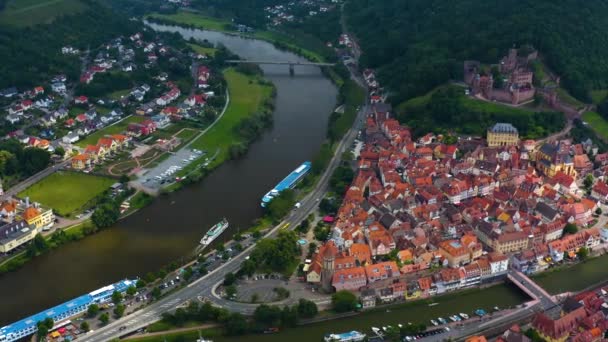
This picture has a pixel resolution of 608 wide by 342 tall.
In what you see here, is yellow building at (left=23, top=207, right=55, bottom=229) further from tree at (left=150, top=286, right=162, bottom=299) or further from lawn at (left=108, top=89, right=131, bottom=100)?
lawn at (left=108, top=89, right=131, bottom=100)

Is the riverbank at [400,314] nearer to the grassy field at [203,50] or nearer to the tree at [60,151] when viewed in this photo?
the tree at [60,151]

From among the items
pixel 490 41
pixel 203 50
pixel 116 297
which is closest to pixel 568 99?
pixel 490 41

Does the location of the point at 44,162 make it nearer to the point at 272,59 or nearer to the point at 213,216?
the point at 213,216

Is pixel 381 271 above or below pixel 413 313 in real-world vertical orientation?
above

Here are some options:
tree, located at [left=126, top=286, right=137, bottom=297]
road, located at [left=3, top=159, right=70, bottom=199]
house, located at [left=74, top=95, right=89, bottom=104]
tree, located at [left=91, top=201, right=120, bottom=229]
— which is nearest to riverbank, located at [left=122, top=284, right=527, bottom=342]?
tree, located at [left=126, top=286, right=137, bottom=297]

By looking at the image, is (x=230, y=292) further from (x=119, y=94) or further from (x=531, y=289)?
(x=119, y=94)

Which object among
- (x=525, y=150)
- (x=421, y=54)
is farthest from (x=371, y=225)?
(x=421, y=54)

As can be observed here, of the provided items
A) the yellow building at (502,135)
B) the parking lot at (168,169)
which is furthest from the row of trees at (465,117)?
the parking lot at (168,169)
